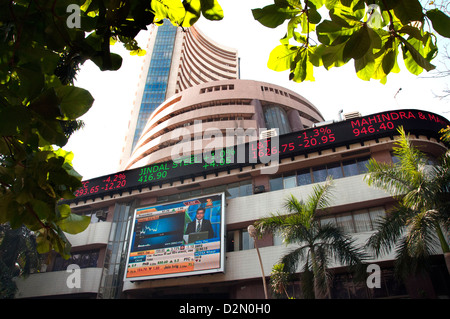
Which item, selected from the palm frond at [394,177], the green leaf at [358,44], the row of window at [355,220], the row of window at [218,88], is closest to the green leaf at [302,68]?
the green leaf at [358,44]

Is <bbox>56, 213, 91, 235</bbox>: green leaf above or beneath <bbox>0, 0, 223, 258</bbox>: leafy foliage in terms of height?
beneath

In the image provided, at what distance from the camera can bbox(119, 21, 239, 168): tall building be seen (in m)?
58.7

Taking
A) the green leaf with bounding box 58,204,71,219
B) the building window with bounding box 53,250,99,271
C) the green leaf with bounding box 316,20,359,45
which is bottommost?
the green leaf with bounding box 58,204,71,219

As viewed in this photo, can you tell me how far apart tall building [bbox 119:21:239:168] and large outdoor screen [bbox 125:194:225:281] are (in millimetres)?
37079

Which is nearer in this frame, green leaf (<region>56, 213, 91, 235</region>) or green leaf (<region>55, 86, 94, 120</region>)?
green leaf (<region>55, 86, 94, 120</region>)

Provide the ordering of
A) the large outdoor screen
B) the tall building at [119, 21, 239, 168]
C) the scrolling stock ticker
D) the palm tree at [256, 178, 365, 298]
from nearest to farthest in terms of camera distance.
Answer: the palm tree at [256, 178, 365, 298], the large outdoor screen, the scrolling stock ticker, the tall building at [119, 21, 239, 168]

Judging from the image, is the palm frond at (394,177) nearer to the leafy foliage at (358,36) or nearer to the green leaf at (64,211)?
the leafy foliage at (358,36)

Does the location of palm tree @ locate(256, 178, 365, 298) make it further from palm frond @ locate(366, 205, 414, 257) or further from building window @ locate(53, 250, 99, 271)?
building window @ locate(53, 250, 99, 271)

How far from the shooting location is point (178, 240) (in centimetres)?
1597
